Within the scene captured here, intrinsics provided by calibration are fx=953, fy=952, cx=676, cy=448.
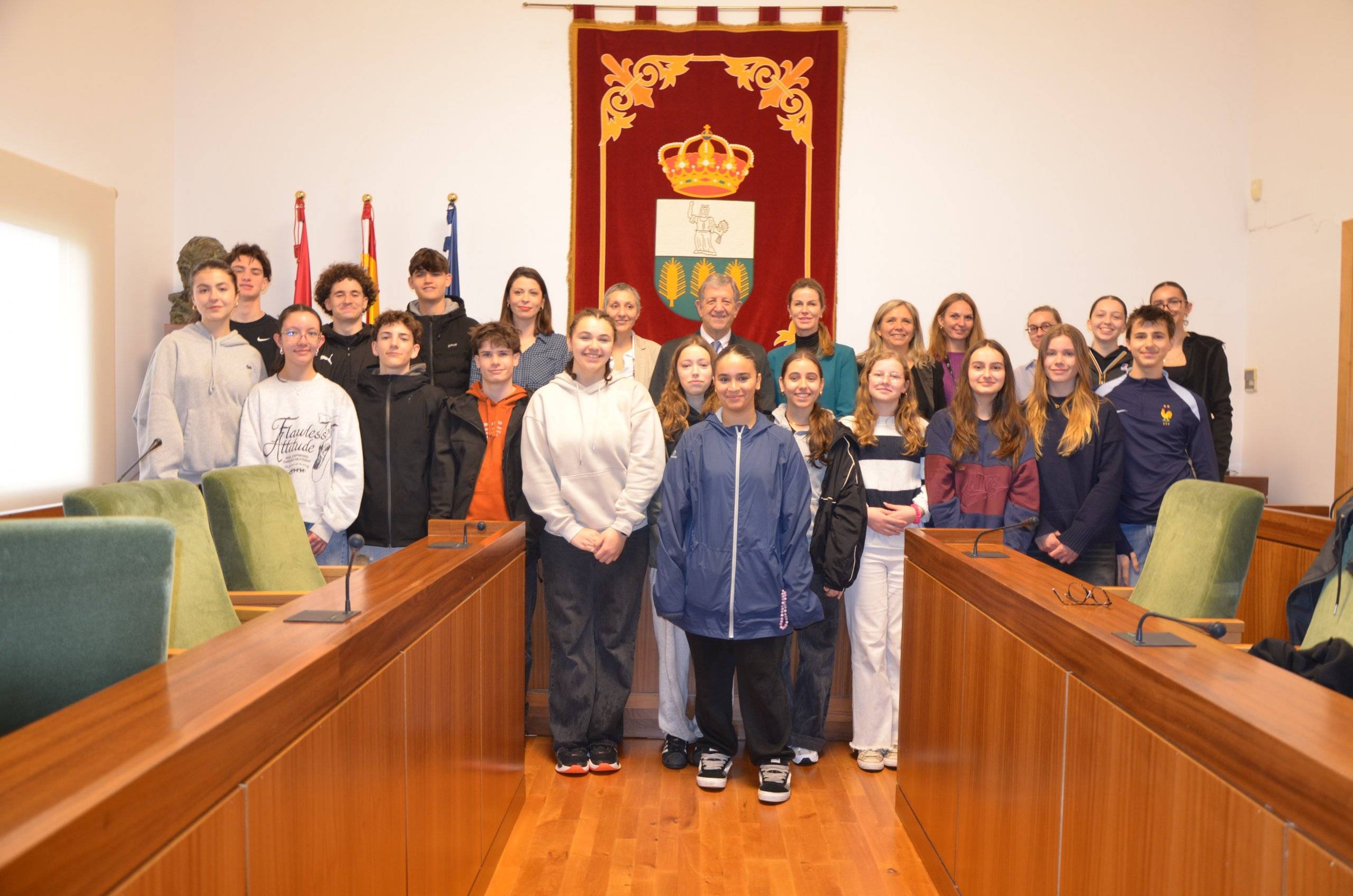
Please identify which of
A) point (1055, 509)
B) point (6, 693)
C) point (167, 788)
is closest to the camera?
point (167, 788)

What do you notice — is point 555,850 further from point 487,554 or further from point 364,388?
point 364,388

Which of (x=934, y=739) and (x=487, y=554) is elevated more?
(x=487, y=554)

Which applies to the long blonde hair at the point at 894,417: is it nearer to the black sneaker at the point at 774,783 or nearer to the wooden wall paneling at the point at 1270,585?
the black sneaker at the point at 774,783

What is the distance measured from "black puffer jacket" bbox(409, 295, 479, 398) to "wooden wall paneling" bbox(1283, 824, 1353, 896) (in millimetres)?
3451

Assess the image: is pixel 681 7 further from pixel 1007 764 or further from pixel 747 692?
pixel 1007 764

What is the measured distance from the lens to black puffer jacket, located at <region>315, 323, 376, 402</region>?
3.78 metres

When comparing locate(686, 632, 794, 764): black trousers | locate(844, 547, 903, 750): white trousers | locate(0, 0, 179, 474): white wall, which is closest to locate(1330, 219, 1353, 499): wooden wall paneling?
locate(844, 547, 903, 750): white trousers

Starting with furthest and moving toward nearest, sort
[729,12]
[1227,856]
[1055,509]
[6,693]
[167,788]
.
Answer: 1. [729,12]
2. [1055,509]
3. [6,693]
4. [1227,856]
5. [167,788]

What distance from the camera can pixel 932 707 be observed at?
2.69m

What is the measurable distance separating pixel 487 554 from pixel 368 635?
0.95 metres

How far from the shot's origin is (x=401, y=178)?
19.1ft

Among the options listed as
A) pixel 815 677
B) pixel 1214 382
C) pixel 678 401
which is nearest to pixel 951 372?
pixel 678 401

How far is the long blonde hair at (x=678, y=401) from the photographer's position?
11.7ft

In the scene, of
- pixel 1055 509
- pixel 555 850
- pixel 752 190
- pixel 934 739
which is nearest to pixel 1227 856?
pixel 934 739
